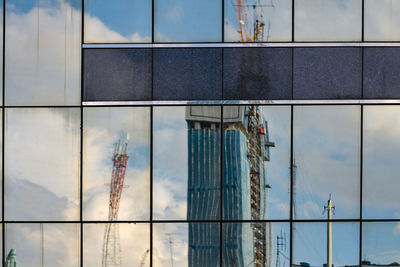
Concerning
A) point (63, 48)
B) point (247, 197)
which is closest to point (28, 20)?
point (63, 48)

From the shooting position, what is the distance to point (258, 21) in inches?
443

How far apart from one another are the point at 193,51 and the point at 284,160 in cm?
368

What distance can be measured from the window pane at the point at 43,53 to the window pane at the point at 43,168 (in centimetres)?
63

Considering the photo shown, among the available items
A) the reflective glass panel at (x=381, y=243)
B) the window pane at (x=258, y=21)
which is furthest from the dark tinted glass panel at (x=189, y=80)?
the reflective glass panel at (x=381, y=243)

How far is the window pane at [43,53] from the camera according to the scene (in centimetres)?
1126

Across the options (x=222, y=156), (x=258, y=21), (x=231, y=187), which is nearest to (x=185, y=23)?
(x=258, y=21)

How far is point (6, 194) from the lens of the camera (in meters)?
11.2

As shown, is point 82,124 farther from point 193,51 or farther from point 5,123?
point 193,51

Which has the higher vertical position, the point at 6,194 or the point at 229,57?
the point at 229,57

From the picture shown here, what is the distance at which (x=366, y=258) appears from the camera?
36.5ft

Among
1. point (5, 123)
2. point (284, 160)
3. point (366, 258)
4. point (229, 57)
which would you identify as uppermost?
point (229, 57)

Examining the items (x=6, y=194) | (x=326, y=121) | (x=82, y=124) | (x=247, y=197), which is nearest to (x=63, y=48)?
(x=82, y=124)

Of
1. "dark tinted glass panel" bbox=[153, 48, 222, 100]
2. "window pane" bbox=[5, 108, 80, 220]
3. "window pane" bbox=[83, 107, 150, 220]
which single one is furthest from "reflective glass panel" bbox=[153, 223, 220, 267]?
"dark tinted glass panel" bbox=[153, 48, 222, 100]

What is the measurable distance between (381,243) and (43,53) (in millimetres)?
10089
